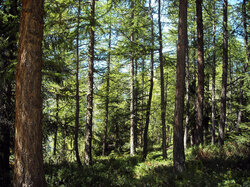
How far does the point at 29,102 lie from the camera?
468 centimetres

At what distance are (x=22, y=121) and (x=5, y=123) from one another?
9.49 ft

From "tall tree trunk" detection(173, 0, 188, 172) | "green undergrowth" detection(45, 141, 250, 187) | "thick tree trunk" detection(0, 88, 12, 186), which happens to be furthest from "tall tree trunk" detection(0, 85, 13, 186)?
"tall tree trunk" detection(173, 0, 188, 172)

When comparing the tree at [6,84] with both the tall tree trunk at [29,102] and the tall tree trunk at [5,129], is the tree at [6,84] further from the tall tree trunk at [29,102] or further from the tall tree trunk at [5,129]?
the tall tree trunk at [29,102]

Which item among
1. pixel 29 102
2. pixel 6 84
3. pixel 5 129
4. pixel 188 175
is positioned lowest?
pixel 188 175

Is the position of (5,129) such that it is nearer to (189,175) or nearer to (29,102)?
(29,102)

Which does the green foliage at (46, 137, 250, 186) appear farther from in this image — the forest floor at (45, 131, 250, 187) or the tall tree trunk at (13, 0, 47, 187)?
the tall tree trunk at (13, 0, 47, 187)

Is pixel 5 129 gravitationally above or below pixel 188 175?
above

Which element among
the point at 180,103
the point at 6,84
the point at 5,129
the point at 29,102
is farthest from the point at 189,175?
the point at 6,84

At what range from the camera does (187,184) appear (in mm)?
5324

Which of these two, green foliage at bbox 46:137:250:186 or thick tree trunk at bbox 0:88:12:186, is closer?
green foliage at bbox 46:137:250:186

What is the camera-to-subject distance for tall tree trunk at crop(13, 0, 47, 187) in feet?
15.0

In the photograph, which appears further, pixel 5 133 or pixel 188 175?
pixel 5 133

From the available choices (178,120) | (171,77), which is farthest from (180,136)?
(171,77)

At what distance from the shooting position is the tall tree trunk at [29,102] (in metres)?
4.56
